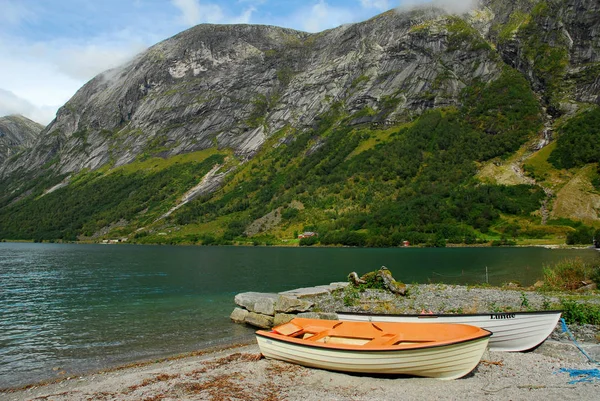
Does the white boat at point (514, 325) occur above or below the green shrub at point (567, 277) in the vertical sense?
above

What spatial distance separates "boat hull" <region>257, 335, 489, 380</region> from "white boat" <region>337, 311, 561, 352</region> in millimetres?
3958

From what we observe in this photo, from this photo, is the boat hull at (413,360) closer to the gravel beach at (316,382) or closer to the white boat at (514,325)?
the gravel beach at (316,382)

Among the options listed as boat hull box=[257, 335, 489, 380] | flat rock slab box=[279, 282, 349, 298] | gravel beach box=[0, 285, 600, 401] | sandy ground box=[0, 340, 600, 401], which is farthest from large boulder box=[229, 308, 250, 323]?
boat hull box=[257, 335, 489, 380]

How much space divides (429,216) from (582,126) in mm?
93455

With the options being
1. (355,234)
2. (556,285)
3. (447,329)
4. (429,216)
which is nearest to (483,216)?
(429,216)

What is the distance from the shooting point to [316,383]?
15.6 meters

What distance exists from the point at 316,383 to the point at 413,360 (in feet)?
13.0

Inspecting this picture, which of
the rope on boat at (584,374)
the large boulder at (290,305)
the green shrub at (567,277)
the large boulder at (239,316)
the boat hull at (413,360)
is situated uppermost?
the boat hull at (413,360)

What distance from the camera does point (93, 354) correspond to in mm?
A: 23656

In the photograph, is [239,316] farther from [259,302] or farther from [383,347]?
[383,347]

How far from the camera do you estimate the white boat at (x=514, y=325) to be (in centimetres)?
1856

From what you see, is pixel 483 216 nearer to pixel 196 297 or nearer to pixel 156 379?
pixel 196 297

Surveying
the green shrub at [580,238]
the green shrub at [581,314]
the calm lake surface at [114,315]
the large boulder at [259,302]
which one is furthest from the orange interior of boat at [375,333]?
the green shrub at [580,238]

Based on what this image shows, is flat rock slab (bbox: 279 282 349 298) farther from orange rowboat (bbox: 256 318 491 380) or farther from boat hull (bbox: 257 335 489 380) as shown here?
boat hull (bbox: 257 335 489 380)
